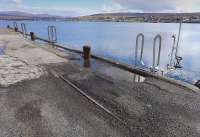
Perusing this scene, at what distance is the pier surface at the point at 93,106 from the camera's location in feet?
15.9

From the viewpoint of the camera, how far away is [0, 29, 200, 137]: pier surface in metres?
4.85

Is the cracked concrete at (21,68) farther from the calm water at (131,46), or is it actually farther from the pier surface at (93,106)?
the calm water at (131,46)

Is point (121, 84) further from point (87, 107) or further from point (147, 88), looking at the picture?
point (87, 107)

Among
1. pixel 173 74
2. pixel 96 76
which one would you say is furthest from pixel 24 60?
pixel 173 74

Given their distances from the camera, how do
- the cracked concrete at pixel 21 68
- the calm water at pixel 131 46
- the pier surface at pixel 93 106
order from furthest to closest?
the calm water at pixel 131 46 → the cracked concrete at pixel 21 68 → the pier surface at pixel 93 106

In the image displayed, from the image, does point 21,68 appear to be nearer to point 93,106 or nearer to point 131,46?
point 93,106

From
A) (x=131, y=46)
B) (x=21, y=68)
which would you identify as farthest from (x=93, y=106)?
(x=131, y=46)

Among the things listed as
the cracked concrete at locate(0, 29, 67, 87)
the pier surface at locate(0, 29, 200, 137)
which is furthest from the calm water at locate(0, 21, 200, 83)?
the cracked concrete at locate(0, 29, 67, 87)

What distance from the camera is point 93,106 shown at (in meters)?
6.05

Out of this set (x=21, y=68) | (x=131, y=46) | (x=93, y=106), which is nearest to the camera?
(x=93, y=106)

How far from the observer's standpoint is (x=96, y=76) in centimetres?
913

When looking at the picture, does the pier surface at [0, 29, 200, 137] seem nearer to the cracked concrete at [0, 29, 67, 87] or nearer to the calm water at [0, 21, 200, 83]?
the cracked concrete at [0, 29, 67, 87]

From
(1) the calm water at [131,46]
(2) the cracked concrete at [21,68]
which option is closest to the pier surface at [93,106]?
(2) the cracked concrete at [21,68]

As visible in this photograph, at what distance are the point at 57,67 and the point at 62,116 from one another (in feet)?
17.6
